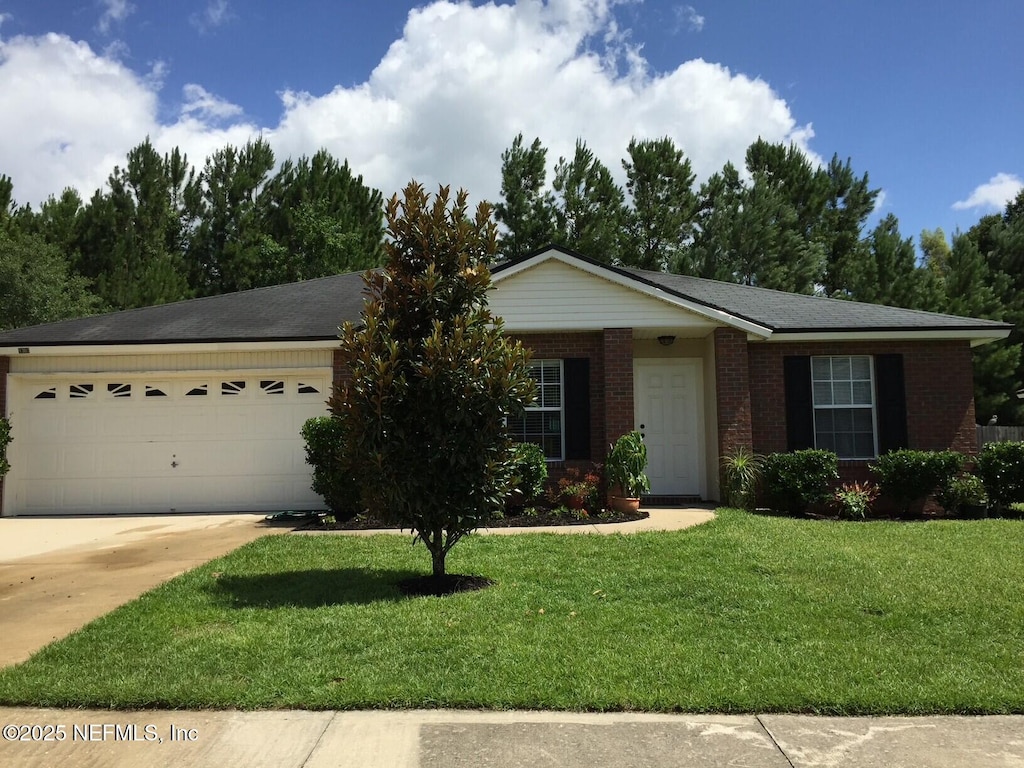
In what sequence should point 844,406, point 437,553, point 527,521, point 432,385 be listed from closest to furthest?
point 432,385 < point 437,553 < point 527,521 < point 844,406

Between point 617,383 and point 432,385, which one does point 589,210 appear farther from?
point 432,385

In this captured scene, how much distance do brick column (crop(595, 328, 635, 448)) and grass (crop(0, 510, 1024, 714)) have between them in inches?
145

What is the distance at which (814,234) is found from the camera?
27219 millimetres

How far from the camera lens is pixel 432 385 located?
6242 millimetres

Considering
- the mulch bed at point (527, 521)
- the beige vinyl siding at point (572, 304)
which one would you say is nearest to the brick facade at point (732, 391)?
the beige vinyl siding at point (572, 304)

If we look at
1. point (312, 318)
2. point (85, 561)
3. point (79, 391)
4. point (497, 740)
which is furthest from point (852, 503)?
point (79, 391)

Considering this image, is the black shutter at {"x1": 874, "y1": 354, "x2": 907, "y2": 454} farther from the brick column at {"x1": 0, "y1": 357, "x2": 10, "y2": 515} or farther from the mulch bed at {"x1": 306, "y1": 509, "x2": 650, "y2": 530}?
the brick column at {"x1": 0, "y1": 357, "x2": 10, "y2": 515}

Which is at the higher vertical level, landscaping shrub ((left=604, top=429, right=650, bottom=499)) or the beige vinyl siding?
the beige vinyl siding

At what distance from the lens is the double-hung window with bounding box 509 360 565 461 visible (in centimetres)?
1191

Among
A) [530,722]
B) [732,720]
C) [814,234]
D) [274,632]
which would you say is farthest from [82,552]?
[814,234]

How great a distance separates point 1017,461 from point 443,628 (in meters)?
9.70

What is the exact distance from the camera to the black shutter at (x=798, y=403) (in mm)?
12031

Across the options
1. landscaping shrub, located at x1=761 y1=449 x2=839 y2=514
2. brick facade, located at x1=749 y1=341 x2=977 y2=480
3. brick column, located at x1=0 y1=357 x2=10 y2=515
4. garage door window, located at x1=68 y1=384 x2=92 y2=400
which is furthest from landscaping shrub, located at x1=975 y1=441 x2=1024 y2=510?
brick column, located at x1=0 y1=357 x2=10 y2=515

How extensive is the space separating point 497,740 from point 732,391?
→ 8.84 m
